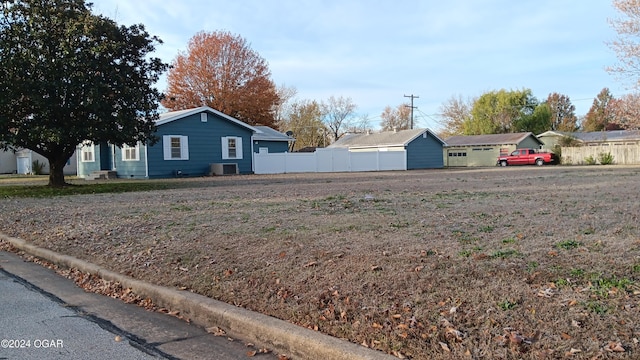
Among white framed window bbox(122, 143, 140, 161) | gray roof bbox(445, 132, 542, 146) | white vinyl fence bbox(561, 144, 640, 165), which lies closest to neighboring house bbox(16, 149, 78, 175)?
white framed window bbox(122, 143, 140, 161)

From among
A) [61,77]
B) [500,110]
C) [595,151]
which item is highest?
[500,110]

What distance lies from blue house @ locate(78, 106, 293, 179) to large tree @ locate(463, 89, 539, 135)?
4005 centimetres

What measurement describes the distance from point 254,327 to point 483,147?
50.0m

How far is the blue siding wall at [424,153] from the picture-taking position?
41.6 metres

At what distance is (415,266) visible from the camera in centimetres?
504

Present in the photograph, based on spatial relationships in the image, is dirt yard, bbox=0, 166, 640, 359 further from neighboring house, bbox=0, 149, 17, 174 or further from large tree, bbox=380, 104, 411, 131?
large tree, bbox=380, 104, 411, 131

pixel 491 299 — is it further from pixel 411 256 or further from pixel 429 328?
pixel 411 256

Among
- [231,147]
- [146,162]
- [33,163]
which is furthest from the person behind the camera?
[33,163]

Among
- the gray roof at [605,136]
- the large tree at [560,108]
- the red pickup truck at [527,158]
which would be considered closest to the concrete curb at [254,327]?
the red pickup truck at [527,158]

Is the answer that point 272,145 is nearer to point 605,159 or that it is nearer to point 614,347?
point 605,159

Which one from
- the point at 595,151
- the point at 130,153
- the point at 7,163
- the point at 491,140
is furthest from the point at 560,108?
the point at 7,163

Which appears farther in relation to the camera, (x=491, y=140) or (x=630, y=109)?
(x=491, y=140)

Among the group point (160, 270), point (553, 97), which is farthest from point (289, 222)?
point (553, 97)

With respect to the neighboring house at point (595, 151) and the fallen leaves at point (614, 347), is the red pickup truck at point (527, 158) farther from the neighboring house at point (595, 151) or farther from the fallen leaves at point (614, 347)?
the fallen leaves at point (614, 347)
